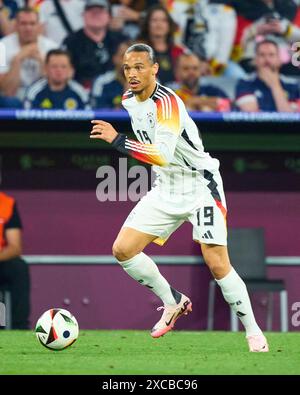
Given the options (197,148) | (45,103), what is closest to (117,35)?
(45,103)

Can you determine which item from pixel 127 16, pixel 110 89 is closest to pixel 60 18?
pixel 127 16

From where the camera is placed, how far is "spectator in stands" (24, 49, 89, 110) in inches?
421

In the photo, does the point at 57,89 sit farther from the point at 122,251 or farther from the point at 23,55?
the point at 122,251

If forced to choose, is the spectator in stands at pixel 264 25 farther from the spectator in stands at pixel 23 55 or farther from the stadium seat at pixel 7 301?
the stadium seat at pixel 7 301

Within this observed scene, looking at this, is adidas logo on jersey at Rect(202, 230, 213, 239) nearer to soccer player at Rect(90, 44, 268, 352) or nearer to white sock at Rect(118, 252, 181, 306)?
soccer player at Rect(90, 44, 268, 352)

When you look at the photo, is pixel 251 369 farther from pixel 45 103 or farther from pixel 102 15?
pixel 102 15

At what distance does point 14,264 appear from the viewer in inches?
439

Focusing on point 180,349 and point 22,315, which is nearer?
point 180,349

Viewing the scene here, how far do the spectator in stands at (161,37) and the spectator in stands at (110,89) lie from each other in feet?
0.95

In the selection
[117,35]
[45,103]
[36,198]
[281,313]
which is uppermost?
[117,35]

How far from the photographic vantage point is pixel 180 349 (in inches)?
305

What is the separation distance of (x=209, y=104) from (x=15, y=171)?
220cm

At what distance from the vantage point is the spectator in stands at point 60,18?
11.2 m

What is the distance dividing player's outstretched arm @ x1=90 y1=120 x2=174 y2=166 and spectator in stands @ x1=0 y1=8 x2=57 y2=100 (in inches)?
152
